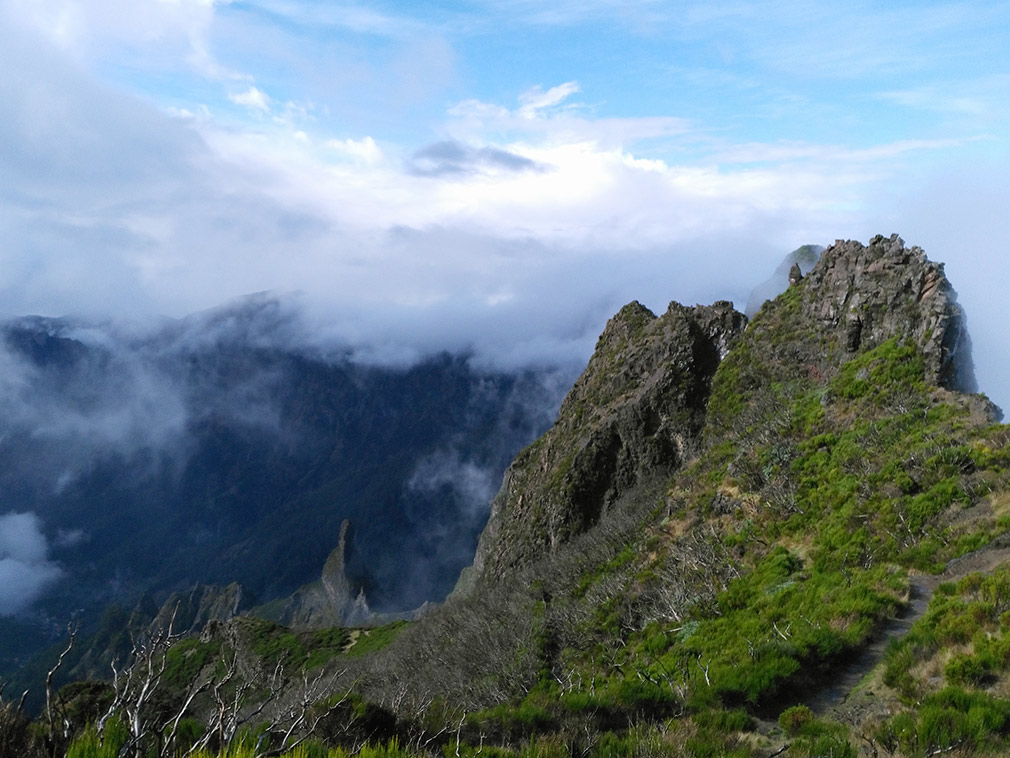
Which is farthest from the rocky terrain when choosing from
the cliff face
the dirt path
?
the cliff face

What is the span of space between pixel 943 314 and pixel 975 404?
781 cm

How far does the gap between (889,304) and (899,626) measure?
1038 inches

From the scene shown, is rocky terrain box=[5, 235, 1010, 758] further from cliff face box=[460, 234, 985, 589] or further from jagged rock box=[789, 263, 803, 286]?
jagged rock box=[789, 263, 803, 286]

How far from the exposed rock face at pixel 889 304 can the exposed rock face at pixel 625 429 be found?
9.91m

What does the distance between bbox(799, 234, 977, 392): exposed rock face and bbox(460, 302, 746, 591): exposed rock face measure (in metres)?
9.91

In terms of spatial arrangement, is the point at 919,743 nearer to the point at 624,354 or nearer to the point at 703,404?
the point at 703,404

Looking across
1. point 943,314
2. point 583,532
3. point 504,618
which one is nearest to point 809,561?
point 943,314

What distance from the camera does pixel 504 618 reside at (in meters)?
35.5

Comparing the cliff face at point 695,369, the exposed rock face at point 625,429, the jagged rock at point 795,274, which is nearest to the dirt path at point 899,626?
the cliff face at point 695,369

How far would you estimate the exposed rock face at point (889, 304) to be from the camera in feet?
93.1

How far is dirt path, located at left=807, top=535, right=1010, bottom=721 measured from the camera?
11.7m

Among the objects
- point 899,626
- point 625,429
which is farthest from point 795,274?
point 899,626

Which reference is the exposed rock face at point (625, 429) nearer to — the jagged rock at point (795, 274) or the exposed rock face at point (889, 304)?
the jagged rock at point (795, 274)

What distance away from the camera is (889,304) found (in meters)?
34.5
